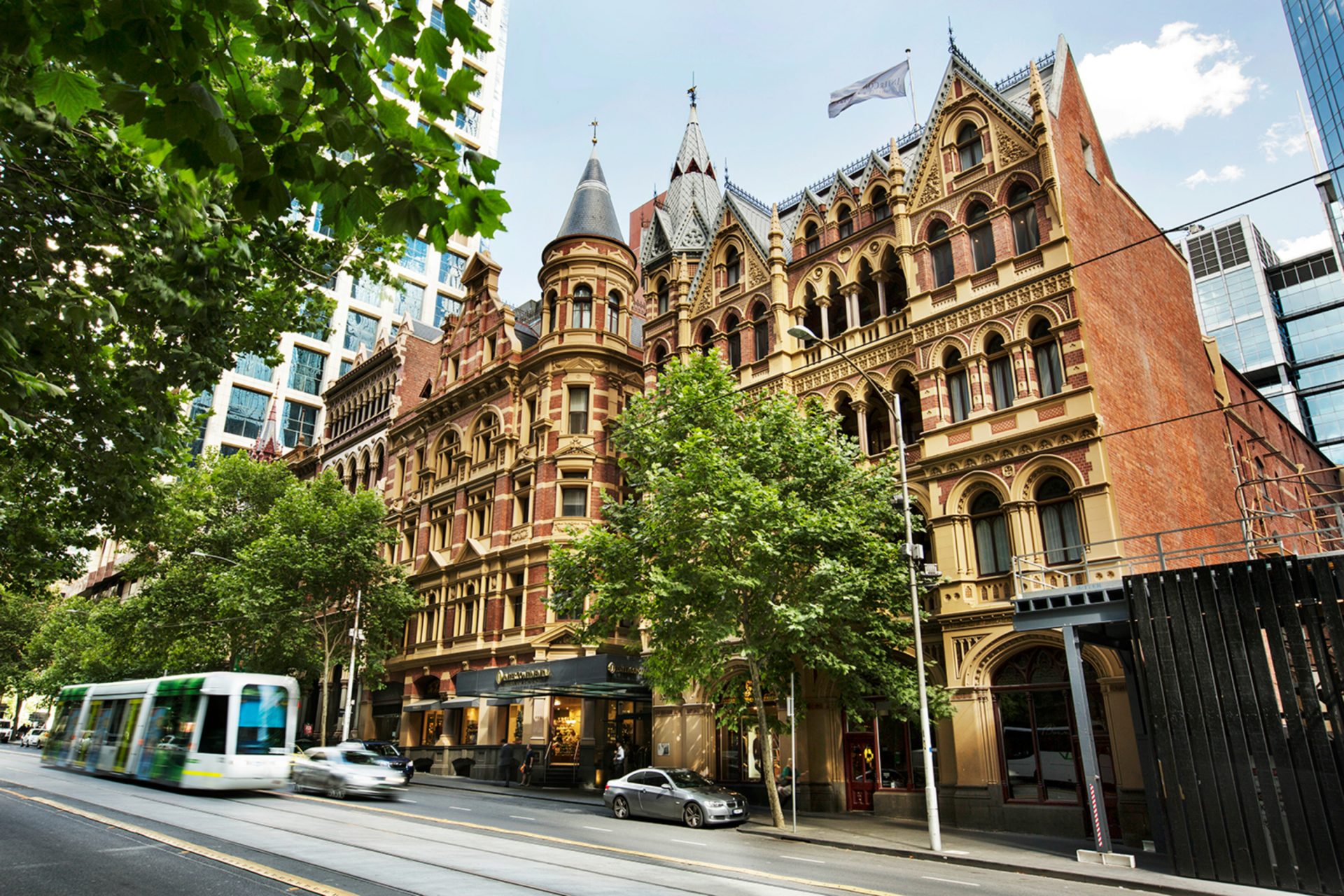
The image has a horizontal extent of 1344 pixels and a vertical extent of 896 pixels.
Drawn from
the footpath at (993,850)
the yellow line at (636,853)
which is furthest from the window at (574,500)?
the yellow line at (636,853)

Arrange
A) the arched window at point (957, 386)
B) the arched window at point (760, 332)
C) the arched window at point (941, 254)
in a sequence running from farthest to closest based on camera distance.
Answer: the arched window at point (760, 332)
the arched window at point (941, 254)
the arched window at point (957, 386)

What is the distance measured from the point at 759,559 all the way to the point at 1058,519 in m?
7.82

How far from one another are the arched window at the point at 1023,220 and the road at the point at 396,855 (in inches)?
655

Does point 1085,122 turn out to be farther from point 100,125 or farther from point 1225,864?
point 100,125

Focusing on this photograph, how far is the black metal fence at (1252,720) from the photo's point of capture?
12.8 meters

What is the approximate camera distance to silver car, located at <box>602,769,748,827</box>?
64.8 feet

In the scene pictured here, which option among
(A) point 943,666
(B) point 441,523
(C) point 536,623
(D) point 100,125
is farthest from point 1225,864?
(B) point 441,523

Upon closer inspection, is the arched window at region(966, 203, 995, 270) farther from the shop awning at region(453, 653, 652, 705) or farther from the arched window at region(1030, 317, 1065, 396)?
the shop awning at region(453, 653, 652, 705)

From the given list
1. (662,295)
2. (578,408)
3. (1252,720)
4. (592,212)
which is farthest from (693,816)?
(592,212)

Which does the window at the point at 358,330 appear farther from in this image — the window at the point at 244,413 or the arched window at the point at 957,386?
the arched window at the point at 957,386

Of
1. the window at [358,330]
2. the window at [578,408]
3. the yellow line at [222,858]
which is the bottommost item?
the yellow line at [222,858]

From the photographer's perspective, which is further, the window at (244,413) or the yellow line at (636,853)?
the window at (244,413)

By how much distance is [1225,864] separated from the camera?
43.2ft

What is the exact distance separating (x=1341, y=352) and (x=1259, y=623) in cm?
8881
